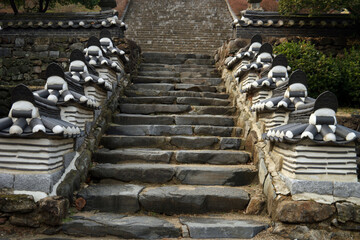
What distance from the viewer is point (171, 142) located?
4.54 m

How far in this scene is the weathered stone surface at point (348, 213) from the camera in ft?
9.37

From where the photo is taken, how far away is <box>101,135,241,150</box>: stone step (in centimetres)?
450

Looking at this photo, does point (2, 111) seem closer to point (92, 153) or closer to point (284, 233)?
point (92, 153)

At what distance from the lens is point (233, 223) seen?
10.0 ft

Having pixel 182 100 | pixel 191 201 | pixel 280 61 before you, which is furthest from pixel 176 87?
pixel 191 201

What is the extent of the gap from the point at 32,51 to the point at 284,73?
244 inches

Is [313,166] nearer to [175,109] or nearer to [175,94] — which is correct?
[175,109]

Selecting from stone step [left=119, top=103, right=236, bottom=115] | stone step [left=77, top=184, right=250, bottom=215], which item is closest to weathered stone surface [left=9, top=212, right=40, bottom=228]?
stone step [left=77, top=184, right=250, bottom=215]

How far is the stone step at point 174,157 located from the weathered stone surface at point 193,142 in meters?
0.30

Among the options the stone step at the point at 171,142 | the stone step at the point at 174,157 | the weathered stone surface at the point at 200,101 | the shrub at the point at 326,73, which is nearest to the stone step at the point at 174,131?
the stone step at the point at 171,142

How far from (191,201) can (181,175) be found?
1.65 feet

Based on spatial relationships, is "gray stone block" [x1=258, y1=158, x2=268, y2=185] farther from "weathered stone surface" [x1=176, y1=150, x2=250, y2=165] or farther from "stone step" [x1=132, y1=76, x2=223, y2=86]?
"stone step" [x1=132, y1=76, x2=223, y2=86]

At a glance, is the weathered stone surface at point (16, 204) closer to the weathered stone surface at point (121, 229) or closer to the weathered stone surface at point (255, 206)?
the weathered stone surface at point (121, 229)

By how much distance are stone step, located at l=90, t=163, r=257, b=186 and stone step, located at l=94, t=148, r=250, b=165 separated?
325 millimetres
